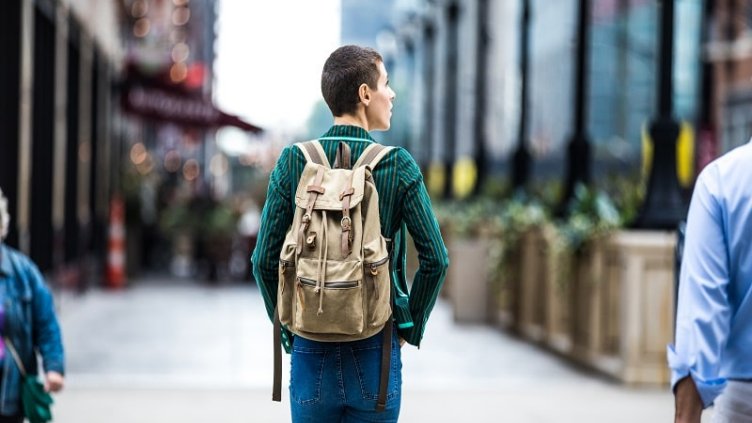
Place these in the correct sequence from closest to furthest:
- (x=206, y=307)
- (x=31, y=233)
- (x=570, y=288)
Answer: (x=570, y=288), (x=31, y=233), (x=206, y=307)

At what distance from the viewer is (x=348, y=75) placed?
147 inches

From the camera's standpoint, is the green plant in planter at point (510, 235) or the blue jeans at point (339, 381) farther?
the green plant in planter at point (510, 235)

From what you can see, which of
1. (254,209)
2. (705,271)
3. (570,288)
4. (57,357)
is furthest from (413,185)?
(254,209)

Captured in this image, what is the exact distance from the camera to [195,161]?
68.6 meters

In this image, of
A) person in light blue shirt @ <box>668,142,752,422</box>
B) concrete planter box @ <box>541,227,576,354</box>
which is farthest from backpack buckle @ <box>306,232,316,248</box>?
concrete planter box @ <box>541,227,576,354</box>

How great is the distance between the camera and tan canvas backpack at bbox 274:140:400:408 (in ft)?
11.6

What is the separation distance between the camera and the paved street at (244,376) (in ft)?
28.8

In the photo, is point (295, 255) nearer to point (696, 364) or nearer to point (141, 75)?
point (696, 364)

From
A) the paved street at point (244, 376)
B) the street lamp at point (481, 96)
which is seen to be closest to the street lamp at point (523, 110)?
the paved street at point (244, 376)

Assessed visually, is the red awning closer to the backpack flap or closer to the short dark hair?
the short dark hair

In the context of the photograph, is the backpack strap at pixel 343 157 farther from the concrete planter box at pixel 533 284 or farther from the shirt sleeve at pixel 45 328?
the concrete planter box at pixel 533 284

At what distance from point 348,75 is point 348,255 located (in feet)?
1.92

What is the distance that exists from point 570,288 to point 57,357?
26.3 feet

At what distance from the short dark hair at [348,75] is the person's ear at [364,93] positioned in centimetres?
1
